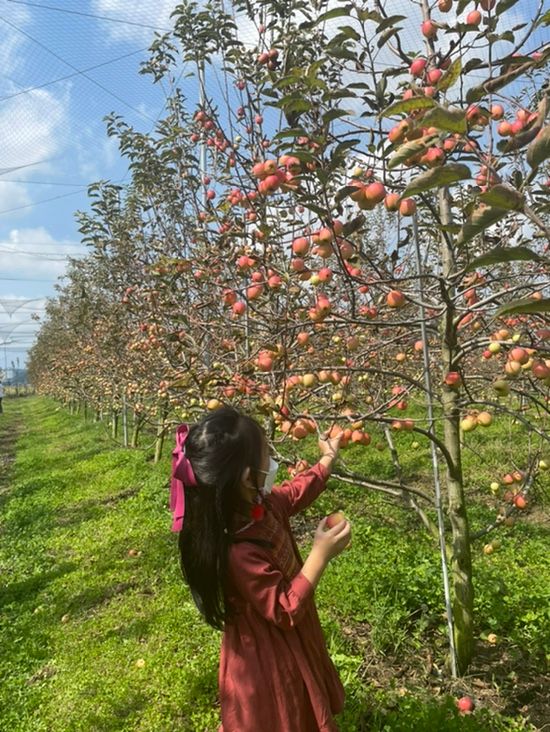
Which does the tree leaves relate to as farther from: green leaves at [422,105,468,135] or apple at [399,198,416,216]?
green leaves at [422,105,468,135]

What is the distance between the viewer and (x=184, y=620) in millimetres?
A: 3518

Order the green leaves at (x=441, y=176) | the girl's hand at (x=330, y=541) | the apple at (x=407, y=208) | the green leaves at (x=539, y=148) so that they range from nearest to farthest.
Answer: the green leaves at (x=539, y=148) → the green leaves at (x=441, y=176) → the girl's hand at (x=330, y=541) → the apple at (x=407, y=208)

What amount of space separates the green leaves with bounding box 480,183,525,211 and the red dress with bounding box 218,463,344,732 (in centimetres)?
103

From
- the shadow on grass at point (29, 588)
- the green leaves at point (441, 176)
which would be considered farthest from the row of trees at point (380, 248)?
the shadow on grass at point (29, 588)

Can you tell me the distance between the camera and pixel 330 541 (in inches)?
59.9

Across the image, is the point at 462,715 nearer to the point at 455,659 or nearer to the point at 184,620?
the point at 455,659

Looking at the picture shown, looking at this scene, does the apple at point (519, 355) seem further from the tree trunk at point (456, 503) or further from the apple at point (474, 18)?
the apple at point (474, 18)

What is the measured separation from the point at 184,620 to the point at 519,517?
3039 millimetres

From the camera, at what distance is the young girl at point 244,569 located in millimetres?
1558

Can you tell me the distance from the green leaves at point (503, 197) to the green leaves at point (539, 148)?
0.05m

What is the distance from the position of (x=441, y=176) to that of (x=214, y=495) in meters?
1.00

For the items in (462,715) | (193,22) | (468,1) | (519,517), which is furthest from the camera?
(519,517)

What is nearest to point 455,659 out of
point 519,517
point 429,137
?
point 429,137

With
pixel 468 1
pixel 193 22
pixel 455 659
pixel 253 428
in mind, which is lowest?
pixel 455 659
